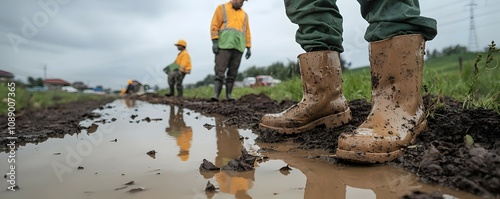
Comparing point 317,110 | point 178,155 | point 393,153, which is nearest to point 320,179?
point 393,153

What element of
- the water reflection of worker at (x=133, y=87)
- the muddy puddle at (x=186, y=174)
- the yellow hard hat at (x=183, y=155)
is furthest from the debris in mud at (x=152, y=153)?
the water reflection of worker at (x=133, y=87)

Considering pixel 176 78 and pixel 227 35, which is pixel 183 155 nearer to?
pixel 227 35

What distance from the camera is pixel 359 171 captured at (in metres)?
1.17

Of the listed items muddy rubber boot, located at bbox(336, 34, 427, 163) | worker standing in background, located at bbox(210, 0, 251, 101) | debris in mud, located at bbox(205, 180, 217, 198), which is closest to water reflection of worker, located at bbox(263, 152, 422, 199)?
muddy rubber boot, located at bbox(336, 34, 427, 163)

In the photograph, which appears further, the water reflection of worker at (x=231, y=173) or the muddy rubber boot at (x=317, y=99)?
the muddy rubber boot at (x=317, y=99)

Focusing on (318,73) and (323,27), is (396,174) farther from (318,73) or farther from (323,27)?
(323,27)

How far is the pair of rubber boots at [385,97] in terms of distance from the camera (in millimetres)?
1247

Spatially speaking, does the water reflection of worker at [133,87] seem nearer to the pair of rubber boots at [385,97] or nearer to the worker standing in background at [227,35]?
the worker standing in background at [227,35]

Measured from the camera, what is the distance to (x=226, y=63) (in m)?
6.19

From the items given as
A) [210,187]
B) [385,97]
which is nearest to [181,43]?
[385,97]

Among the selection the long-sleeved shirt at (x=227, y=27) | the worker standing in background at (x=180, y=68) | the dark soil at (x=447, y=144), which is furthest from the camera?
the worker standing in background at (x=180, y=68)

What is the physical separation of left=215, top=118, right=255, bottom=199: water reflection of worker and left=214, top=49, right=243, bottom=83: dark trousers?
4048 mm

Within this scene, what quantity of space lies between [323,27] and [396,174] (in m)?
0.98

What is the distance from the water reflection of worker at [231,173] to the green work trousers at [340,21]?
0.70 metres
